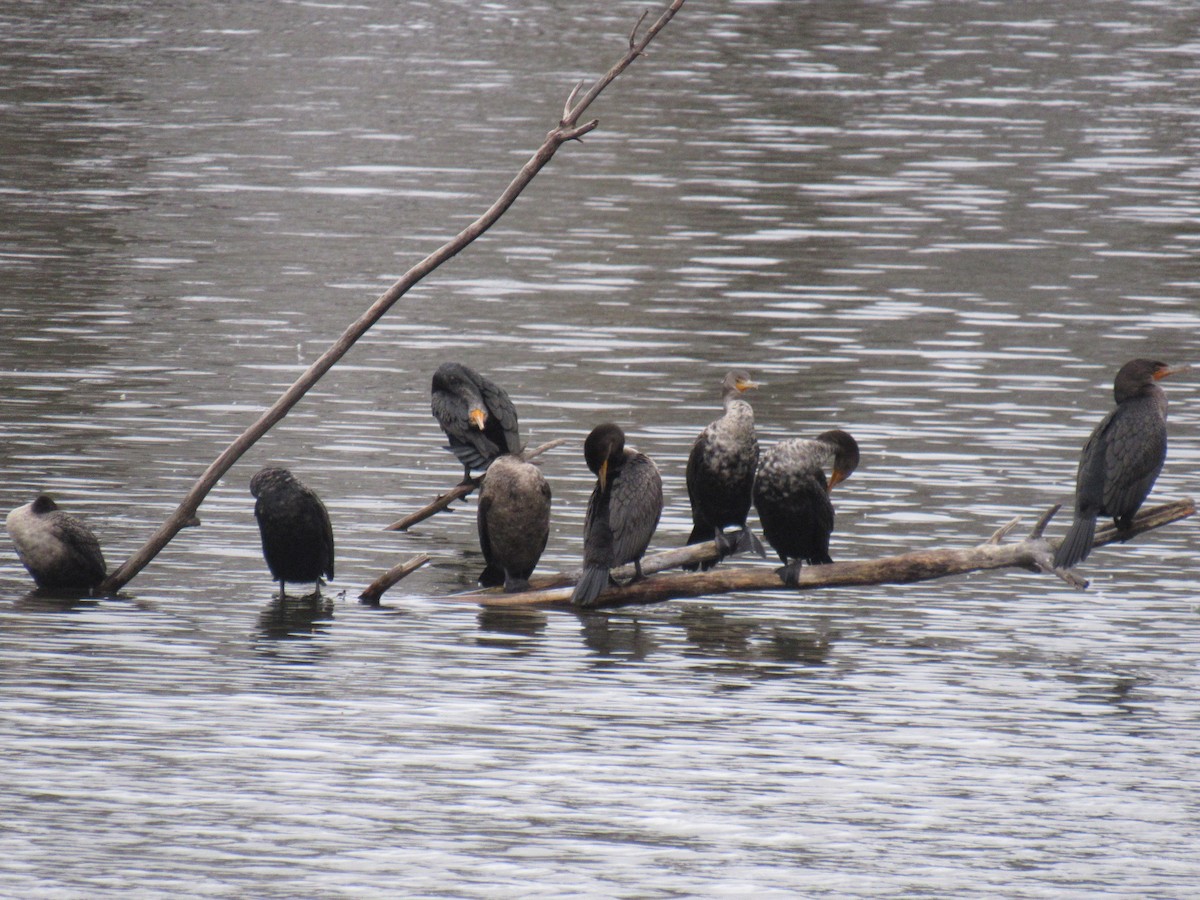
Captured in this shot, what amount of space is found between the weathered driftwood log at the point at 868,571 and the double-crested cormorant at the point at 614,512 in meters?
0.13

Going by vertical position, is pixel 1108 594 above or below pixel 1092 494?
below

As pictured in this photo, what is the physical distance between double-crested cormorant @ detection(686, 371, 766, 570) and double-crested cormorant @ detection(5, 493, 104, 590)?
9.39 ft

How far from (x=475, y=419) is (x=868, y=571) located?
2.82 metres

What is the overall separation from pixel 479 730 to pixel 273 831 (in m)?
1.41

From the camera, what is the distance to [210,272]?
21344mm

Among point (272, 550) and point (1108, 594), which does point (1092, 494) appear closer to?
point (1108, 594)

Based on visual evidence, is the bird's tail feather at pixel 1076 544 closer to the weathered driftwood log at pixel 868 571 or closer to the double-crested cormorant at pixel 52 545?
the weathered driftwood log at pixel 868 571

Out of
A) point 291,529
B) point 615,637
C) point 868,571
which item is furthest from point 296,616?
point 868,571

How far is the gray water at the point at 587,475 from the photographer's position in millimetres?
7660

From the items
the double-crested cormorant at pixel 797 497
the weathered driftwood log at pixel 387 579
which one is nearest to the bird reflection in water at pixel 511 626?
the weathered driftwood log at pixel 387 579

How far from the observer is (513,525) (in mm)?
11133

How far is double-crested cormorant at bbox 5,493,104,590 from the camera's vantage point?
10.6 metres

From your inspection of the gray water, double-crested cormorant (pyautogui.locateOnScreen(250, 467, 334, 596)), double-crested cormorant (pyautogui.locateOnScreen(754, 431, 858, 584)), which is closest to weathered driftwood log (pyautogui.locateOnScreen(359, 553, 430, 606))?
the gray water

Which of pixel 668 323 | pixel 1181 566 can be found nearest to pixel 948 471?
pixel 1181 566
